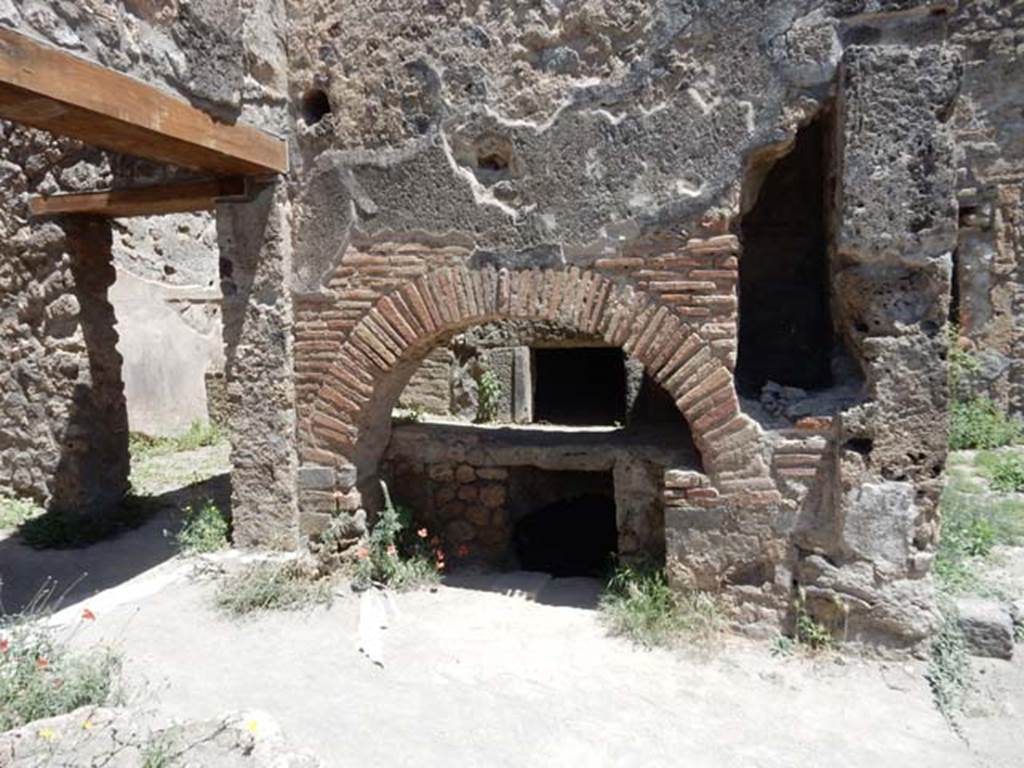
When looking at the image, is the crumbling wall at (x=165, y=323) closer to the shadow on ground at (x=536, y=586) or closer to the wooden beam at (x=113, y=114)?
the wooden beam at (x=113, y=114)

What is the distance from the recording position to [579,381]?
36.4 feet

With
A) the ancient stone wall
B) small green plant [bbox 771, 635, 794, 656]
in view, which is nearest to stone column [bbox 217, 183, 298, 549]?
the ancient stone wall

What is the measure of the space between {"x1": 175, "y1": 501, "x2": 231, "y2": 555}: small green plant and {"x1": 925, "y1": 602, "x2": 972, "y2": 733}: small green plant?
4120 millimetres

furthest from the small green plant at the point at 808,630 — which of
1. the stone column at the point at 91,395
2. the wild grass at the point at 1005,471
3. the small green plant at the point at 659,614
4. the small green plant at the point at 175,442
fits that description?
the small green plant at the point at 175,442

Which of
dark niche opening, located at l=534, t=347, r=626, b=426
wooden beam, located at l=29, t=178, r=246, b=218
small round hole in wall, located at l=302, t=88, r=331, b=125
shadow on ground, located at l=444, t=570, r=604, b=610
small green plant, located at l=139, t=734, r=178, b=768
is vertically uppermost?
small round hole in wall, located at l=302, t=88, r=331, b=125

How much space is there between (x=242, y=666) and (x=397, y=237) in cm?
245

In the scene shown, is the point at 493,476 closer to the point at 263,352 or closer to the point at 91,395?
the point at 263,352

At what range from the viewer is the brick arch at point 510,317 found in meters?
3.77

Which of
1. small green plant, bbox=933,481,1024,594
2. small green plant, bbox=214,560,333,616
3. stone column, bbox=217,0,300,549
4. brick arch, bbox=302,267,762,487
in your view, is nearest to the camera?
brick arch, bbox=302,267,762,487

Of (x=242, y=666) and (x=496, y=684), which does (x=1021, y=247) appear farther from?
(x=242, y=666)

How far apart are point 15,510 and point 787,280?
5.97m

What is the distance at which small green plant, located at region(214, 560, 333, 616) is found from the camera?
13.7ft

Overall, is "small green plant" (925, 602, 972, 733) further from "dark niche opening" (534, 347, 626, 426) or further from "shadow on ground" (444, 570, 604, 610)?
"dark niche opening" (534, 347, 626, 426)

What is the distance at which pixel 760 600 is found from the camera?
3814mm
